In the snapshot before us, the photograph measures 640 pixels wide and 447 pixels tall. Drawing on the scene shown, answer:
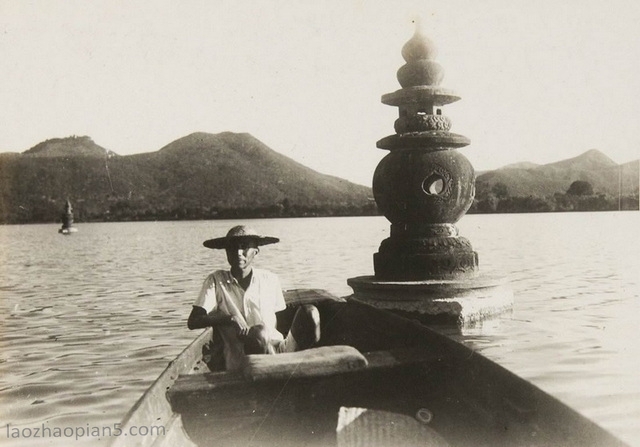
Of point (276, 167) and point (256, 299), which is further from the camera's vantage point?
point (276, 167)

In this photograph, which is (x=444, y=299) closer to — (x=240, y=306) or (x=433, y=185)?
(x=433, y=185)

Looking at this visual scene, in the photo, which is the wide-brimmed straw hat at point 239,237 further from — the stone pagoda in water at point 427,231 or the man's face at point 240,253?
the stone pagoda in water at point 427,231

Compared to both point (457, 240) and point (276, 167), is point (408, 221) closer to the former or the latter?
point (457, 240)

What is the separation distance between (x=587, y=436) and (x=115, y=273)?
2556cm

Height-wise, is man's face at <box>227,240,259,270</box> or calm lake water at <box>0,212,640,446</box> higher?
man's face at <box>227,240,259,270</box>

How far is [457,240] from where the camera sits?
331 inches

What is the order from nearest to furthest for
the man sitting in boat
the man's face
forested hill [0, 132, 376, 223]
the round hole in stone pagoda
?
1. the man sitting in boat
2. the man's face
3. the round hole in stone pagoda
4. forested hill [0, 132, 376, 223]

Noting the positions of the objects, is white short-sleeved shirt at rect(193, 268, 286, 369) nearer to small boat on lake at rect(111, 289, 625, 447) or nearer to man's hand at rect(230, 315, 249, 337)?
man's hand at rect(230, 315, 249, 337)

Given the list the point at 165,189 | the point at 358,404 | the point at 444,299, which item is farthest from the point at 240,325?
the point at 165,189

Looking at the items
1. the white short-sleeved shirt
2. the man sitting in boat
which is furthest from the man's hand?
the white short-sleeved shirt

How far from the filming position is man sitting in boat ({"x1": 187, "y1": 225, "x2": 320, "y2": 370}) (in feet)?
17.0

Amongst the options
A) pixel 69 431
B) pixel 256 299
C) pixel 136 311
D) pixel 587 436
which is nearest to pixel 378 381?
pixel 256 299

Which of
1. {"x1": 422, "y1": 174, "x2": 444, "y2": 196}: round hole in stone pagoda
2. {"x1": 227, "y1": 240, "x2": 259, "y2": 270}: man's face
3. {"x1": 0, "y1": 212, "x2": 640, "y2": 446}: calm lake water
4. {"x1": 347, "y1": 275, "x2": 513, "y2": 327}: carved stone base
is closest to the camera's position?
{"x1": 227, "y1": 240, "x2": 259, "y2": 270}: man's face

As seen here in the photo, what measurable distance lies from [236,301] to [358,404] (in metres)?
1.37
